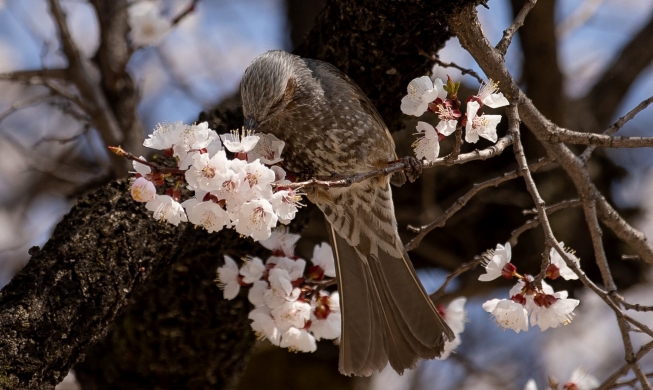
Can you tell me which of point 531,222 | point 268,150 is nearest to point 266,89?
point 268,150

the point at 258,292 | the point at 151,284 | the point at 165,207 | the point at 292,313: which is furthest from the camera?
the point at 151,284

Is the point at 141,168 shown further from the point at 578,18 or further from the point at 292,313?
the point at 578,18

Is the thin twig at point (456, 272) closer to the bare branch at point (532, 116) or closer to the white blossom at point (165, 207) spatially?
the bare branch at point (532, 116)

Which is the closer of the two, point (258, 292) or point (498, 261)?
A: point (498, 261)

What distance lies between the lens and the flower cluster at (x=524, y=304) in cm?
206

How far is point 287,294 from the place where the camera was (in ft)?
7.57

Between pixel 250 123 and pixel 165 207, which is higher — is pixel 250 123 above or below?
above

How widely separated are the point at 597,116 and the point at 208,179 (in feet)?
11.0

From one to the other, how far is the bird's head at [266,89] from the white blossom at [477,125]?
2.43 ft

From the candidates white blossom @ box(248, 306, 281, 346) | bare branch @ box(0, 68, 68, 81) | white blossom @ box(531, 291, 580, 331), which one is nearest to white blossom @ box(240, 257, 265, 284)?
white blossom @ box(248, 306, 281, 346)

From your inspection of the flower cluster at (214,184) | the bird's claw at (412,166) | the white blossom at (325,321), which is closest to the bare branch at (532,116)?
the bird's claw at (412,166)

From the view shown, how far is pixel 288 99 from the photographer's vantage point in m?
2.45

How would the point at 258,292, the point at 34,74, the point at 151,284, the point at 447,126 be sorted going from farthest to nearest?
1. the point at 34,74
2. the point at 151,284
3. the point at 258,292
4. the point at 447,126

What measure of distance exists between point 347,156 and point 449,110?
0.60m
